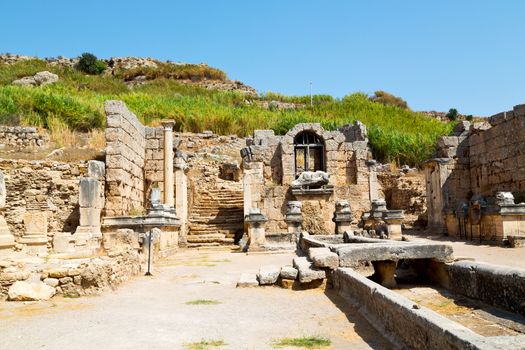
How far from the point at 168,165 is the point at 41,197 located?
A: 479cm

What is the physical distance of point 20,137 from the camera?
20297 mm

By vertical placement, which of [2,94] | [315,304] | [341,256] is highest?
[2,94]

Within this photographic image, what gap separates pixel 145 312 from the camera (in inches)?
243

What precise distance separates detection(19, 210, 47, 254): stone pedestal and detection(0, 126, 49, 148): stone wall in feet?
26.9

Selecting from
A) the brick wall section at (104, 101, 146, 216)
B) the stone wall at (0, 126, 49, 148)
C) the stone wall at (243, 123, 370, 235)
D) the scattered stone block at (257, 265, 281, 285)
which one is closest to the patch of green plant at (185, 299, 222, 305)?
the scattered stone block at (257, 265, 281, 285)

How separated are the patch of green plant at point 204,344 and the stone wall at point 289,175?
45.6ft

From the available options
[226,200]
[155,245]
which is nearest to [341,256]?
[155,245]

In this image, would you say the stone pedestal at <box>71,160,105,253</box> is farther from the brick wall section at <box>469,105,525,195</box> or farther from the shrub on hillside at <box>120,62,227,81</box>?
the shrub on hillside at <box>120,62,227,81</box>

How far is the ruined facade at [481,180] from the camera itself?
46.6 ft

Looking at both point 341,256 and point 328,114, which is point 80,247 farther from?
point 328,114

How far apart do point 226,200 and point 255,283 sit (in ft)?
44.8

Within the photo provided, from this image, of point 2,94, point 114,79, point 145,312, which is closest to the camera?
point 145,312

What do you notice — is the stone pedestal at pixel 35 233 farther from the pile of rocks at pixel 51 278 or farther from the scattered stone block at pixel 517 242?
the scattered stone block at pixel 517 242

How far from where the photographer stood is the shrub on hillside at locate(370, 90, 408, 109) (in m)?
47.1
